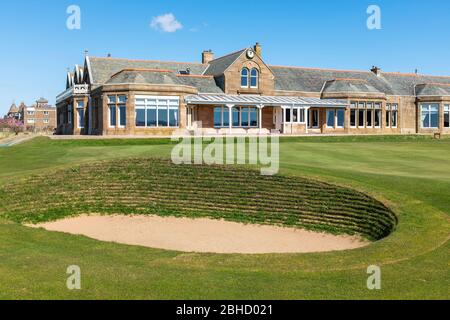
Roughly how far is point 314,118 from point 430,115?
1543cm

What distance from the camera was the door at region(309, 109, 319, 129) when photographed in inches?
1991

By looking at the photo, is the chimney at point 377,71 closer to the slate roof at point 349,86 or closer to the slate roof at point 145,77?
the slate roof at point 349,86

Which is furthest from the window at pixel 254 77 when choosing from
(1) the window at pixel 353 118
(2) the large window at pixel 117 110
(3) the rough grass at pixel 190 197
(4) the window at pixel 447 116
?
(3) the rough grass at pixel 190 197

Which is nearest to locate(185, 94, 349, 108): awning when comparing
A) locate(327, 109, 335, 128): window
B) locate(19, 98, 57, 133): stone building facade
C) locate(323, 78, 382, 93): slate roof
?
locate(327, 109, 335, 128): window

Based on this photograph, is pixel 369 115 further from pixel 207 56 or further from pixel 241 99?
pixel 207 56

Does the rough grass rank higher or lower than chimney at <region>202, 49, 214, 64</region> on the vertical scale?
lower

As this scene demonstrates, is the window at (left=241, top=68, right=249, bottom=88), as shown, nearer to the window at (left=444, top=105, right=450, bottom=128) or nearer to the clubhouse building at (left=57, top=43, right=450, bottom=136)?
the clubhouse building at (left=57, top=43, right=450, bottom=136)

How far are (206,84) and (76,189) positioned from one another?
1128 inches

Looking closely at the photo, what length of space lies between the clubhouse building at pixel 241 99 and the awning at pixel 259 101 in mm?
95

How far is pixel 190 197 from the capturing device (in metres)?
21.2

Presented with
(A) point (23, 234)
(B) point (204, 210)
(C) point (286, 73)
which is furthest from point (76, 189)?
(C) point (286, 73)

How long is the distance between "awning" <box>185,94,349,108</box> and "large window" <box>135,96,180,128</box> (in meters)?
1.51

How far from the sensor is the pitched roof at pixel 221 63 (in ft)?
160
